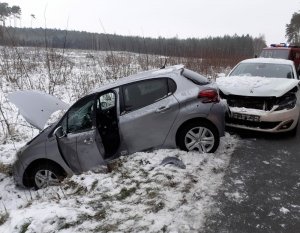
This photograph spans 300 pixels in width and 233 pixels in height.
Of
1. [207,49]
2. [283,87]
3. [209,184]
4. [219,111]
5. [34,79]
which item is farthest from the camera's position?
[207,49]

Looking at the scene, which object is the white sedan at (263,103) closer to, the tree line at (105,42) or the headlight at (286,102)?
the headlight at (286,102)

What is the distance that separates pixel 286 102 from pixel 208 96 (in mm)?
2139

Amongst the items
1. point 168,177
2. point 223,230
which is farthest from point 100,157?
point 223,230

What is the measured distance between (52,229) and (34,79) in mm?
10970

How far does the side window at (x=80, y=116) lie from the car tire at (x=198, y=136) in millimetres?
1660

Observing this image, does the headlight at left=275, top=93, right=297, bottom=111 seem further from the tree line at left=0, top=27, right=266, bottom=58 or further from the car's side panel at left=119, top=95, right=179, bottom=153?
the tree line at left=0, top=27, right=266, bottom=58

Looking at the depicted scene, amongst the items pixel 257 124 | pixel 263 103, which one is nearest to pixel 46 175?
pixel 257 124

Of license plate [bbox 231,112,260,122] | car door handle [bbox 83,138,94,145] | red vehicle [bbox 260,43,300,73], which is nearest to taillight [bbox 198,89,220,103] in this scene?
license plate [bbox 231,112,260,122]

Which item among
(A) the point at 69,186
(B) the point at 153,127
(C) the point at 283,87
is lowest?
(A) the point at 69,186

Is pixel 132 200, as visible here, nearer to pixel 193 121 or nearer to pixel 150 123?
pixel 150 123

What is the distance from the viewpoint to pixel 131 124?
592 cm

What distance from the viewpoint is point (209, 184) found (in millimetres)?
5012

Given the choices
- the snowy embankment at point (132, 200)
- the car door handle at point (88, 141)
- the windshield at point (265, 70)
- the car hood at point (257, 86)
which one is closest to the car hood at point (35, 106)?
the car door handle at point (88, 141)

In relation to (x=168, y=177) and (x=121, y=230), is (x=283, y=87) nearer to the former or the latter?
(x=168, y=177)
